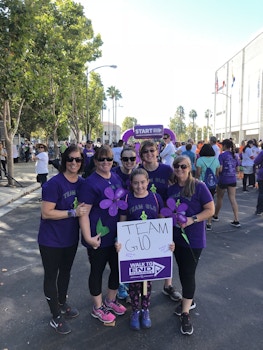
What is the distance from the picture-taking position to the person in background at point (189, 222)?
122 inches

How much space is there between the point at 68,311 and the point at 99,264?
2.26 feet

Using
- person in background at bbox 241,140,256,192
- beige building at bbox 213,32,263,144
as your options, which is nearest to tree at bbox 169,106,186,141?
beige building at bbox 213,32,263,144

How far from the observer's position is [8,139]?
512 inches

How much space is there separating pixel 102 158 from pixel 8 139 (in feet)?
36.2

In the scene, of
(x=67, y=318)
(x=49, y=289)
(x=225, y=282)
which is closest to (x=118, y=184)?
(x=49, y=289)

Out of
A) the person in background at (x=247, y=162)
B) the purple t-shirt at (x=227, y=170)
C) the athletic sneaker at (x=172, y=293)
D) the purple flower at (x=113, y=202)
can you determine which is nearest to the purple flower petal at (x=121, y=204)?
the purple flower at (x=113, y=202)

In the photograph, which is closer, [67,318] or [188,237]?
[188,237]

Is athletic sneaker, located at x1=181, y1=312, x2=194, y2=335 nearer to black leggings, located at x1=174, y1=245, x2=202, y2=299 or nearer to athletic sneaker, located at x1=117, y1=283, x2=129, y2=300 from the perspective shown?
black leggings, located at x1=174, y1=245, x2=202, y2=299

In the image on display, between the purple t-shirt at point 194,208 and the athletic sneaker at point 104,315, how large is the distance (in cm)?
99

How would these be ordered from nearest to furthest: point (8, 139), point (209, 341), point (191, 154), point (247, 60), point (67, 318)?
point (209, 341) → point (67, 318) → point (191, 154) → point (8, 139) → point (247, 60)

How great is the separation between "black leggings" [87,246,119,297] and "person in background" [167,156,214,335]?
64 cm

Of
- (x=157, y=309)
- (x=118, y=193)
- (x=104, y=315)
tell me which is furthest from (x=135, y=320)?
(x=118, y=193)

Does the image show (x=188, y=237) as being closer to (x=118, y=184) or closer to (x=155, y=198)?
(x=155, y=198)

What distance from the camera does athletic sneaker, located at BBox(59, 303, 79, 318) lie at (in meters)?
3.40
